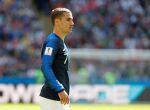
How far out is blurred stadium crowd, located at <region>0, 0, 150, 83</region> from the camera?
22.4 metres

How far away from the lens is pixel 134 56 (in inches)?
895

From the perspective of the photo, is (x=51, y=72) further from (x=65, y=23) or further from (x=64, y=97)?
(x=65, y=23)

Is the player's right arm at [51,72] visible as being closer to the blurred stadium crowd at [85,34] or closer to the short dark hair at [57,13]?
the short dark hair at [57,13]

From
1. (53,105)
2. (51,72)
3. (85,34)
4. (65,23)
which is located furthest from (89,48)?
(51,72)

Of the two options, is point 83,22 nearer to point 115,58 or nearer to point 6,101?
point 115,58

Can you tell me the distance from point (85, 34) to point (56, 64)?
1918 centimetres

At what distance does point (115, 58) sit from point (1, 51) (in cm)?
497

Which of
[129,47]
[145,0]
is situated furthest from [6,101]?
[145,0]

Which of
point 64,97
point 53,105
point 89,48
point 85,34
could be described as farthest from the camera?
point 85,34

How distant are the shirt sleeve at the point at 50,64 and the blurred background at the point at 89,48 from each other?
1401 cm

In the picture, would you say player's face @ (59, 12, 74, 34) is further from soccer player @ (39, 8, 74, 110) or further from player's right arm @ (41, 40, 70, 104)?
player's right arm @ (41, 40, 70, 104)

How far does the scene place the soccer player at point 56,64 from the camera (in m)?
7.16

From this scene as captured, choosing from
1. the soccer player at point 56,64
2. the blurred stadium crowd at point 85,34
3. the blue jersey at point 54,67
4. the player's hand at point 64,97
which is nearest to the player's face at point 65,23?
the soccer player at point 56,64

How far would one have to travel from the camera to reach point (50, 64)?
7195 mm
